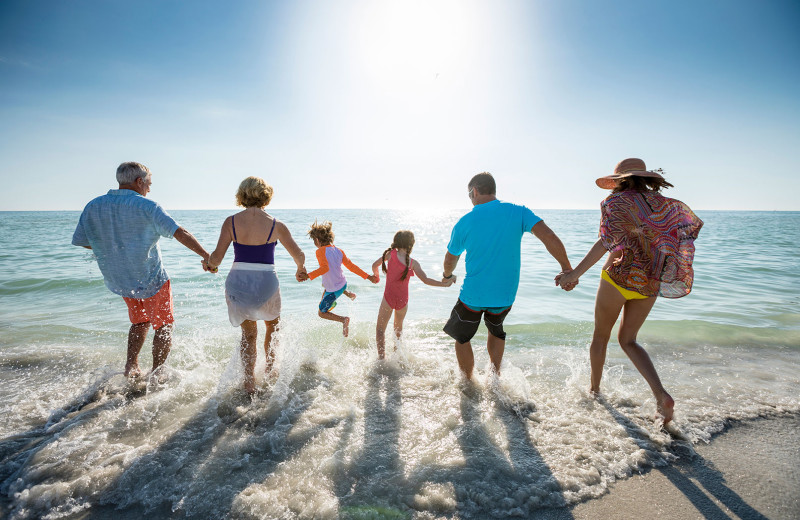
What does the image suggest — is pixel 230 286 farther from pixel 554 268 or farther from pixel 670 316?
pixel 554 268

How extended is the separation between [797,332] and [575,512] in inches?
273

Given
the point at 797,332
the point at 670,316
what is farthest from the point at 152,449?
the point at 797,332

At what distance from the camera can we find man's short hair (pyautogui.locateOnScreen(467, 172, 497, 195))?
12.5 feet

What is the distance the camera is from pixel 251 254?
3.77 metres

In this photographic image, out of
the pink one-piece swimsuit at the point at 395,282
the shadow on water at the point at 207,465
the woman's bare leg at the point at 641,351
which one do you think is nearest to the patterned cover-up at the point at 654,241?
the woman's bare leg at the point at 641,351

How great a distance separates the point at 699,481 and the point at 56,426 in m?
5.22

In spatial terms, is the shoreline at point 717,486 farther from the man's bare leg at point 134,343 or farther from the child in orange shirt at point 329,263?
the man's bare leg at point 134,343

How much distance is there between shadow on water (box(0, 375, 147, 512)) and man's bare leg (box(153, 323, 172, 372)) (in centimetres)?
29

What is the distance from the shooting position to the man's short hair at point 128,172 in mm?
3896

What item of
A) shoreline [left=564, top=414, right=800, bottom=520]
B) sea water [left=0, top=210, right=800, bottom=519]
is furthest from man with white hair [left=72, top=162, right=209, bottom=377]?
shoreline [left=564, top=414, right=800, bottom=520]

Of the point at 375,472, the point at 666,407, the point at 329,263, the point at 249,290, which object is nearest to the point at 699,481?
the point at 666,407

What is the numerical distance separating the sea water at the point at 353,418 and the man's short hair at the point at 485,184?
204 cm

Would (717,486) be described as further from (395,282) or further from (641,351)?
(395,282)

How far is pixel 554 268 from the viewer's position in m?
14.4
